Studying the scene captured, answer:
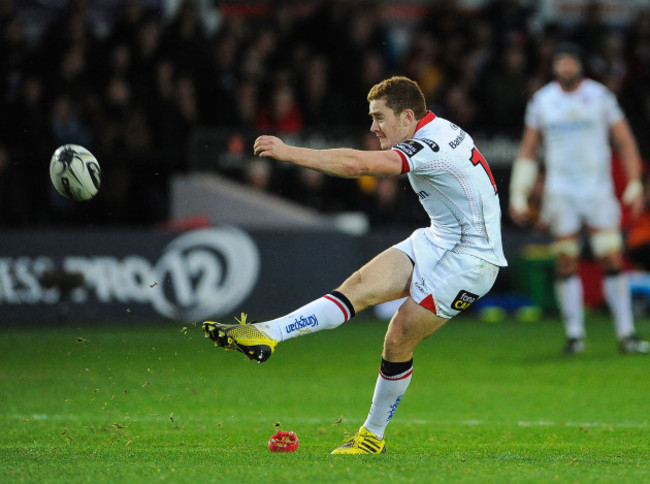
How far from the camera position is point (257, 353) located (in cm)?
582

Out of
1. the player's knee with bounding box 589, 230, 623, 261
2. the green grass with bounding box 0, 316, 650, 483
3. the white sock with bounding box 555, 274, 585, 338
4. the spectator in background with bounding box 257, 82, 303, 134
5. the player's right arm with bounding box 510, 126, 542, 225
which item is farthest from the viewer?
the spectator in background with bounding box 257, 82, 303, 134

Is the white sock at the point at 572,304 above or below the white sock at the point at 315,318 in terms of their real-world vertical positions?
below

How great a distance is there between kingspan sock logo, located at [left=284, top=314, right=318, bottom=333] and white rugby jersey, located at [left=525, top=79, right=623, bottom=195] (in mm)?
5825

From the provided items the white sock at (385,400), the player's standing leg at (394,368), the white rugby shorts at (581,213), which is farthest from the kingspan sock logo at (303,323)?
the white rugby shorts at (581,213)

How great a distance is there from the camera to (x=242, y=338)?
19.0 feet

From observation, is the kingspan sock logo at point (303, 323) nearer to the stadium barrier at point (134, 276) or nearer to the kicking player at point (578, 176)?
the kicking player at point (578, 176)

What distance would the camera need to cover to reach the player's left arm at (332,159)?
5590mm

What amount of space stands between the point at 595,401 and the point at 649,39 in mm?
11966

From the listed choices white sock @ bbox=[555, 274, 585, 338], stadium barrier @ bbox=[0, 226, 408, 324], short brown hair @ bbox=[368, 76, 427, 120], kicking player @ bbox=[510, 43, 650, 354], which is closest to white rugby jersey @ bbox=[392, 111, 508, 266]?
short brown hair @ bbox=[368, 76, 427, 120]

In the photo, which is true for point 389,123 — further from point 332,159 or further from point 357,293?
point 357,293

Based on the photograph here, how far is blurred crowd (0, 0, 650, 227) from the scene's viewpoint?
598 inches

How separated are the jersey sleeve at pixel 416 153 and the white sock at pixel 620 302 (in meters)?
5.73

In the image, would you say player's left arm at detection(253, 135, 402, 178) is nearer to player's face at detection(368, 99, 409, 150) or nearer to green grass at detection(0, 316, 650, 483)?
player's face at detection(368, 99, 409, 150)

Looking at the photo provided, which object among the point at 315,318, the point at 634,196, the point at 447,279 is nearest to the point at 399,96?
the point at 447,279
